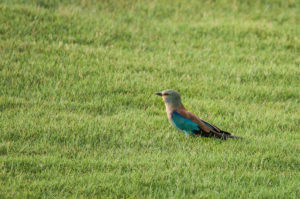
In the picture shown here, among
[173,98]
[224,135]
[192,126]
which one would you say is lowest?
[224,135]

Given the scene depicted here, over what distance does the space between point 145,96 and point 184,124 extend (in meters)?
1.79

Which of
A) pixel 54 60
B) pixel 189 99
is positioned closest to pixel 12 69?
pixel 54 60

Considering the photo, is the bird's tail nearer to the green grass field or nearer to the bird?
the bird

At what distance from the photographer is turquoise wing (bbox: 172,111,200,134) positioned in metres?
7.20

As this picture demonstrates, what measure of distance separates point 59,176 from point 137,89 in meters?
3.37

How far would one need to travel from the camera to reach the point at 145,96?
884 cm

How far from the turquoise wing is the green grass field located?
0.67 ft

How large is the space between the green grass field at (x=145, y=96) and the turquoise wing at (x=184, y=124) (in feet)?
0.67

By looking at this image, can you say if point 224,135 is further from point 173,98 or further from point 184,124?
point 173,98

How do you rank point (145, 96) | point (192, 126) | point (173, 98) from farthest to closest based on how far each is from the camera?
1. point (145, 96)
2. point (173, 98)
3. point (192, 126)

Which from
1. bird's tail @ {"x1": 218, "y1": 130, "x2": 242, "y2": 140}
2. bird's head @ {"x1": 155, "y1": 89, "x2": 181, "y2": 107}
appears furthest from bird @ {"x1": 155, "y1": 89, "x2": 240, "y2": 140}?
bird's head @ {"x1": 155, "y1": 89, "x2": 181, "y2": 107}

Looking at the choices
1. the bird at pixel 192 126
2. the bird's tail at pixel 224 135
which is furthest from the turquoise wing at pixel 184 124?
the bird's tail at pixel 224 135

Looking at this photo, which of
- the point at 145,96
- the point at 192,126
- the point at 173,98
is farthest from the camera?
the point at 145,96

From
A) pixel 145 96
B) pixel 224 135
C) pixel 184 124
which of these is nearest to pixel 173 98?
pixel 184 124
